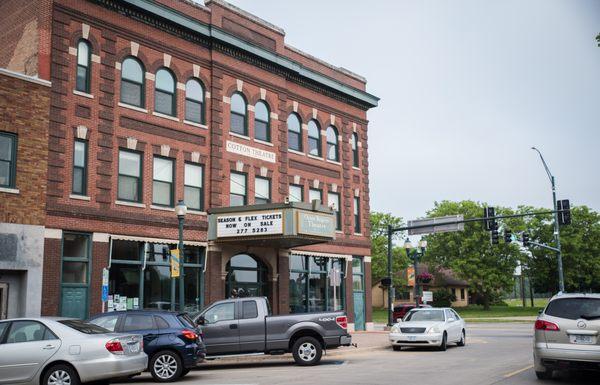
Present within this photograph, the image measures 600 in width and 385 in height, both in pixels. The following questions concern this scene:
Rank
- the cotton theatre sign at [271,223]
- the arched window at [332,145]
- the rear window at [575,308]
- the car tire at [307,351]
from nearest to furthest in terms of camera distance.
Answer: the rear window at [575,308] → the car tire at [307,351] → the cotton theatre sign at [271,223] → the arched window at [332,145]

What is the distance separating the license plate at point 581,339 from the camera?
41.3 ft

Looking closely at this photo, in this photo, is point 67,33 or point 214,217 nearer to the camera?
point 67,33

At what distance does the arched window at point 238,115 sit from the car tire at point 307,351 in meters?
12.9

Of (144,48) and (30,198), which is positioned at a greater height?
(144,48)

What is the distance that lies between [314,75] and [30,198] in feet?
54.0

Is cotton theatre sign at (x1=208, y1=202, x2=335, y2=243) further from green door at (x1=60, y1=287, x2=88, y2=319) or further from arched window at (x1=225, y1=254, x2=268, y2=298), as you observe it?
green door at (x1=60, y1=287, x2=88, y2=319)

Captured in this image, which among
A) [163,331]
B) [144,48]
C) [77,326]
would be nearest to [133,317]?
[163,331]

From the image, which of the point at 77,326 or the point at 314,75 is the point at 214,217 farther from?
the point at 77,326

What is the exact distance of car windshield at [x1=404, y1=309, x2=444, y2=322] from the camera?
2320cm

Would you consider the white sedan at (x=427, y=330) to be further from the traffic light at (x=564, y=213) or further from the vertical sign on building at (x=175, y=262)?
the traffic light at (x=564, y=213)

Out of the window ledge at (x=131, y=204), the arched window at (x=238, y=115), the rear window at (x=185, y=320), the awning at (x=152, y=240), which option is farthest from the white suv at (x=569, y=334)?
the arched window at (x=238, y=115)

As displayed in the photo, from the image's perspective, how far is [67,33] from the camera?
2255 cm

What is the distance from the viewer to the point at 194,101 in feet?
88.8

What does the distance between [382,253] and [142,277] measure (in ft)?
195
